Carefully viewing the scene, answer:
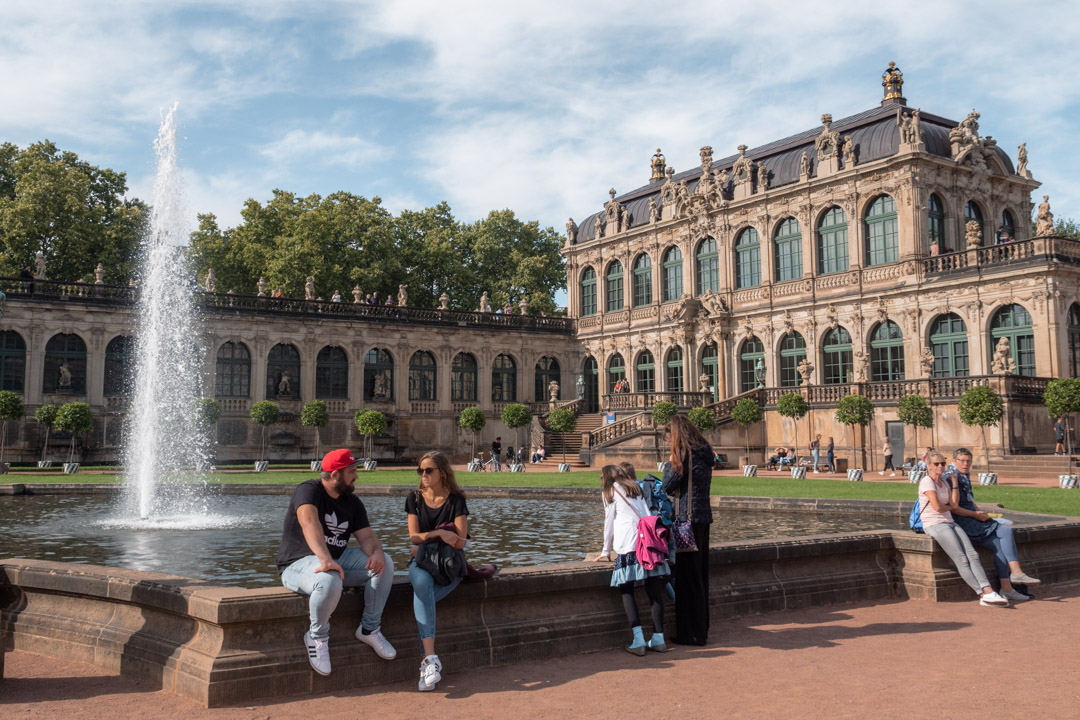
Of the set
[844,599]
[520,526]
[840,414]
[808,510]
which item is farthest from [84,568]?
[840,414]

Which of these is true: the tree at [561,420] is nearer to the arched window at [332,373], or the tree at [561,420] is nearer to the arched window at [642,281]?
the arched window at [642,281]

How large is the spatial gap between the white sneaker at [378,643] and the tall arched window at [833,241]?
37.7m

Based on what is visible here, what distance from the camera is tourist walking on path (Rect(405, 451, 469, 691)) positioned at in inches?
255

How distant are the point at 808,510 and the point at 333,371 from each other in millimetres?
33864

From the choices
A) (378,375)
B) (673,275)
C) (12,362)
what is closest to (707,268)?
(673,275)

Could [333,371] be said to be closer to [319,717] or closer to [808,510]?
[808,510]

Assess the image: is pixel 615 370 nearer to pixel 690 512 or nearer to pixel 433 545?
pixel 690 512

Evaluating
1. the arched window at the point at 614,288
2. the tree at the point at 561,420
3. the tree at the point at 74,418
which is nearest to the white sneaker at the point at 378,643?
the tree at the point at 74,418

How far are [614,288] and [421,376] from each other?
12234 millimetres

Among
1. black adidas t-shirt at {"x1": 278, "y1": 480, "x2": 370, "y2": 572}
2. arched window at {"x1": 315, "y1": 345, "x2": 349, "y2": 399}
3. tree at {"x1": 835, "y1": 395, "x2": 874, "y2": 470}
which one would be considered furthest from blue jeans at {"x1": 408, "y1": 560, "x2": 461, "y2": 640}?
arched window at {"x1": 315, "y1": 345, "x2": 349, "y2": 399}

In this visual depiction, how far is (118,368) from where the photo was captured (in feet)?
137

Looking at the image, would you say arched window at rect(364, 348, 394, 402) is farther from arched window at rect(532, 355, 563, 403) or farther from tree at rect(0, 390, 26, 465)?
tree at rect(0, 390, 26, 465)

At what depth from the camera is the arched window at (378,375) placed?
47812 mm

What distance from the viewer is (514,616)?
721 cm
